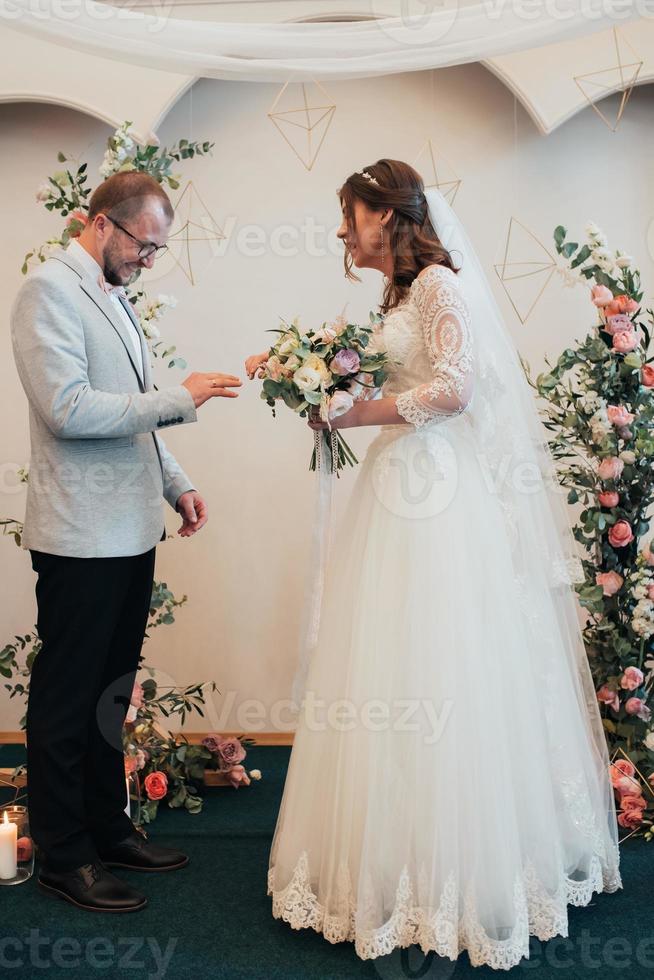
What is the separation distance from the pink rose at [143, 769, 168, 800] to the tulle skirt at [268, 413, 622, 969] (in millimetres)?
909

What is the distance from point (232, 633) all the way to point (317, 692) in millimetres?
1884

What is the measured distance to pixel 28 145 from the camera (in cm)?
412

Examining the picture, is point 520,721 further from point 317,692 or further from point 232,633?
point 232,633

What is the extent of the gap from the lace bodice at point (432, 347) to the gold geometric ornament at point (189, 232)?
6.13 ft

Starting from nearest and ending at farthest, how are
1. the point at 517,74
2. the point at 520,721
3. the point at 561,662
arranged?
the point at 520,721 < the point at 561,662 < the point at 517,74

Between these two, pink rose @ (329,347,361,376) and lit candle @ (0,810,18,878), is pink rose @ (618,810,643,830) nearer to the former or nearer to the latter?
pink rose @ (329,347,361,376)

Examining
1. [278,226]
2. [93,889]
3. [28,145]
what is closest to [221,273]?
[278,226]

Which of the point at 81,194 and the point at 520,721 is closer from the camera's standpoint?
the point at 520,721

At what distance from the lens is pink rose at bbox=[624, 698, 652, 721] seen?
318 cm

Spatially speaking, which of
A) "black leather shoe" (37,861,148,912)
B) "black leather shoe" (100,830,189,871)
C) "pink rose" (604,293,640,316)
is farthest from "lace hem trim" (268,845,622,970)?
"pink rose" (604,293,640,316)

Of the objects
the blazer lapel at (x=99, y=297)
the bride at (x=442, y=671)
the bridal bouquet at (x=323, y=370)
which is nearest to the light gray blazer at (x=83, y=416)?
the blazer lapel at (x=99, y=297)

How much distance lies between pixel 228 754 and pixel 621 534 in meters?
1.67

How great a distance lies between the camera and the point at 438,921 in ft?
6.81

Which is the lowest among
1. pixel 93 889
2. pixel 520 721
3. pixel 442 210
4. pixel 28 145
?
pixel 93 889
